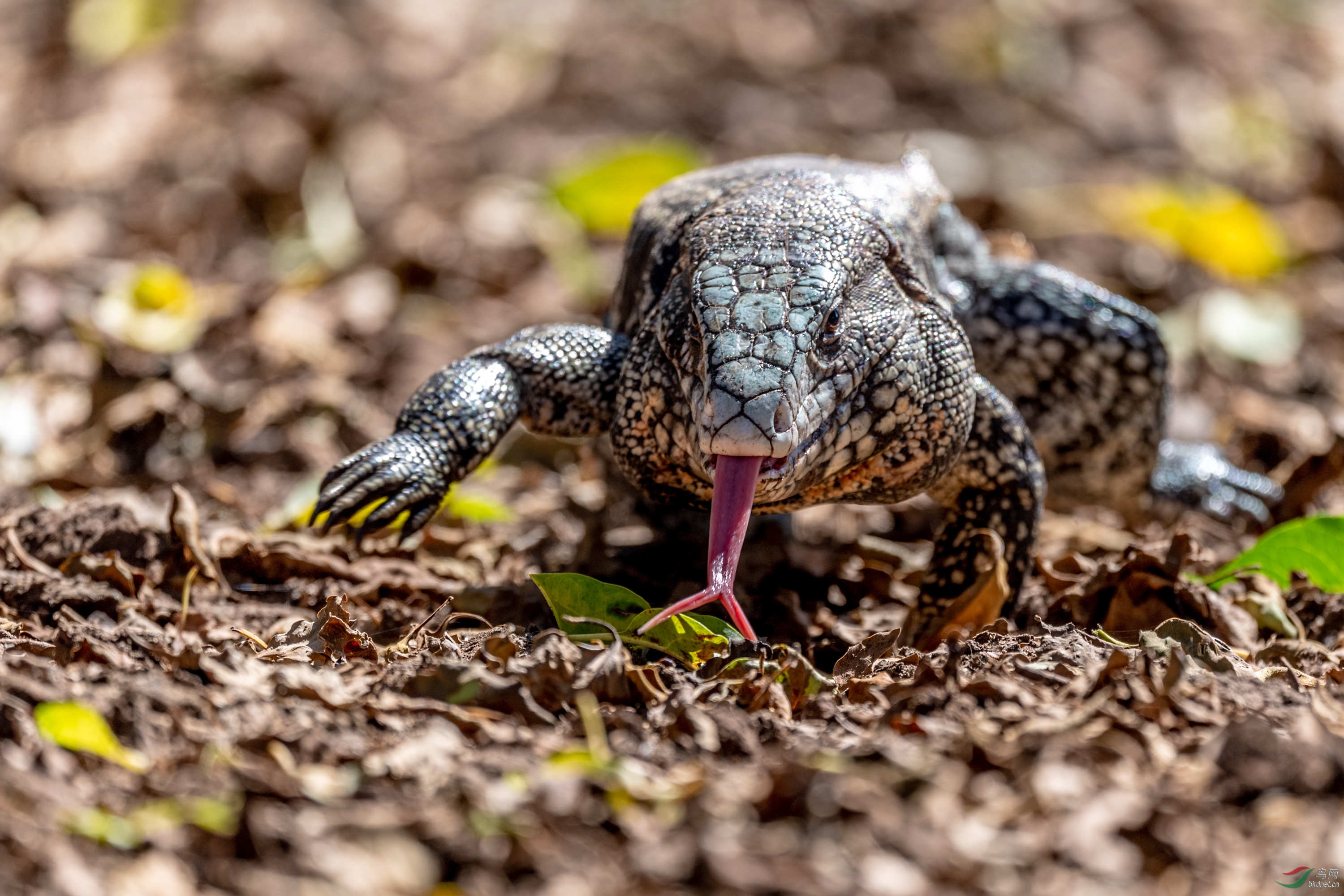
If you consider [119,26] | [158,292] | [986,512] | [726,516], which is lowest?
[986,512]

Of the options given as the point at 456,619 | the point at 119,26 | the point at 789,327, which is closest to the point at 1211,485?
the point at 789,327

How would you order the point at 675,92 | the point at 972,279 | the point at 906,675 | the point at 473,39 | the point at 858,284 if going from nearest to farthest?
the point at 906,675 < the point at 858,284 < the point at 972,279 < the point at 675,92 < the point at 473,39

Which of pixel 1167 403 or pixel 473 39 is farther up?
pixel 473 39

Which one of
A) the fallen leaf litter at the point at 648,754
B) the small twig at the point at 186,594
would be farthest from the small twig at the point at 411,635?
the small twig at the point at 186,594

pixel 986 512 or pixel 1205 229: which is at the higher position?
pixel 1205 229

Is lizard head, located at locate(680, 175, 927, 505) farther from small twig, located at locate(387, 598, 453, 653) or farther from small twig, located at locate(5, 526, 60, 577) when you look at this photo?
small twig, located at locate(5, 526, 60, 577)

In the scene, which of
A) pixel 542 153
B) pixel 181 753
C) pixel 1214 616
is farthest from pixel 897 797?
pixel 542 153

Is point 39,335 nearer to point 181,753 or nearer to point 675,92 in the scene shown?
point 181,753

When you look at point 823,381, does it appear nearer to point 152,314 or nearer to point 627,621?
point 627,621
